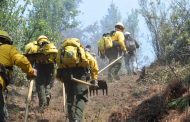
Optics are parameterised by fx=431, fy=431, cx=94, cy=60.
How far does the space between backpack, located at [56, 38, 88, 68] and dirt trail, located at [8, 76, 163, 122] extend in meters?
1.38

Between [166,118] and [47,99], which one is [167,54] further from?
[166,118]

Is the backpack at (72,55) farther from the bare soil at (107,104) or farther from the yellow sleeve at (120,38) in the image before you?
the yellow sleeve at (120,38)

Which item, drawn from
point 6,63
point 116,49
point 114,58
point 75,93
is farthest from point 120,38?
point 6,63

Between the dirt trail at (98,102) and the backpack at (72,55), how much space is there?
54.1 inches

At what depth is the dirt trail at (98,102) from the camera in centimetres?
1120

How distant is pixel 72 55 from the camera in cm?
955

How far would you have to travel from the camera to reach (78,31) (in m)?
89.1

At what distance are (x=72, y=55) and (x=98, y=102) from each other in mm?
4192

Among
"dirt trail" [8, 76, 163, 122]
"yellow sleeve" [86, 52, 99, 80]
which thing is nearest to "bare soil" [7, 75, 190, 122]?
"dirt trail" [8, 76, 163, 122]

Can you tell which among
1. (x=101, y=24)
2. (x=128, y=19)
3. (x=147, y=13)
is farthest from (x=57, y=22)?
(x=101, y=24)

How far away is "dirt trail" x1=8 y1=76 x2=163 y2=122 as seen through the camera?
11.2m

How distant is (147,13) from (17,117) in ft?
33.5

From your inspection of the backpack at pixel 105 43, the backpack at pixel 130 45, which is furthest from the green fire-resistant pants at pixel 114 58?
the backpack at pixel 130 45

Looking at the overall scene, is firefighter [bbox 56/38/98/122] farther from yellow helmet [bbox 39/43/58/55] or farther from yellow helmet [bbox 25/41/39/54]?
yellow helmet [bbox 25/41/39/54]
